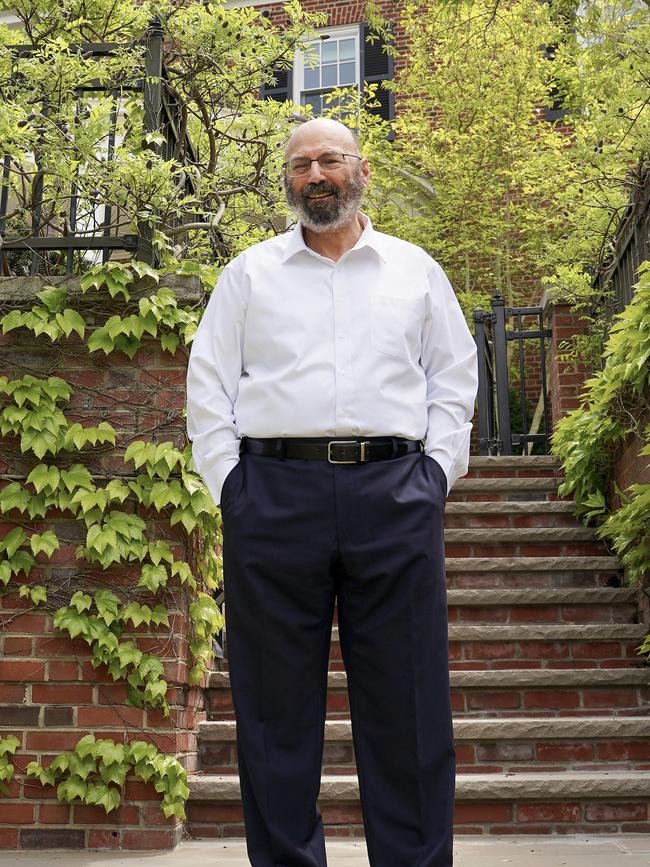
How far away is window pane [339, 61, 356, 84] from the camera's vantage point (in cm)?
1252

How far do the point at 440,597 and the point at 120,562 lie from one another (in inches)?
66.1

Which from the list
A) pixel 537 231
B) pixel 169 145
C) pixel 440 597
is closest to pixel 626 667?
pixel 440 597

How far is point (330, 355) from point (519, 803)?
2080 mm

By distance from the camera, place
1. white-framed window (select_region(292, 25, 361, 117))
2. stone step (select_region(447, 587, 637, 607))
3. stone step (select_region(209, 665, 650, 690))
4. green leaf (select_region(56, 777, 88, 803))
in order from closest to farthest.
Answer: green leaf (select_region(56, 777, 88, 803))
stone step (select_region(209, 665, 650, 690))
stone step (select_region(447, 587, 637, 607))
white-framed window (select_region(292, 25, 361, 117))

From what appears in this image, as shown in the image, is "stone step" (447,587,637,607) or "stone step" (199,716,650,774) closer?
"stone step" (199,716,650,774)

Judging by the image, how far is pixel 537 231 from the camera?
10.2 metres

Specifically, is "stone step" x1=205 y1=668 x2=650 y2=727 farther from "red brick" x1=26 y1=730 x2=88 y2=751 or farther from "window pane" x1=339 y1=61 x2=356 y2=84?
"window pane" x1=339 y1=61 x2=356 y2=84

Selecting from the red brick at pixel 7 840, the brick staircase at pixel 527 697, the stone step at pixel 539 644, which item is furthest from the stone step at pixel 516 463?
the red brick at pixel 7 840

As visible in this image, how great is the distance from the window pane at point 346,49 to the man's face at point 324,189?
11.0 metres

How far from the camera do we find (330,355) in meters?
2.24

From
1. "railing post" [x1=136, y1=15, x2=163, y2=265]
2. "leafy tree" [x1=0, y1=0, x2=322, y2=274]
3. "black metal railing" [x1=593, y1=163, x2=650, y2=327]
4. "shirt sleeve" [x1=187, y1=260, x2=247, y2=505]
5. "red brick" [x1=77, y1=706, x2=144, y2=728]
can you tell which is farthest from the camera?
"black metal railing" [x1=593, y1=163, x2=650, y2=327]

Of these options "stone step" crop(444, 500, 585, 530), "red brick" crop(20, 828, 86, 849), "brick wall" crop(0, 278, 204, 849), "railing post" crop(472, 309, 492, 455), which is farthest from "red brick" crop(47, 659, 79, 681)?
"railing post" crop(472, 309, 492, 455)

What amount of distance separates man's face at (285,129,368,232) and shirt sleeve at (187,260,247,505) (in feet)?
0.74

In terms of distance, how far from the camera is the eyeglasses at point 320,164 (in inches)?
92.1
